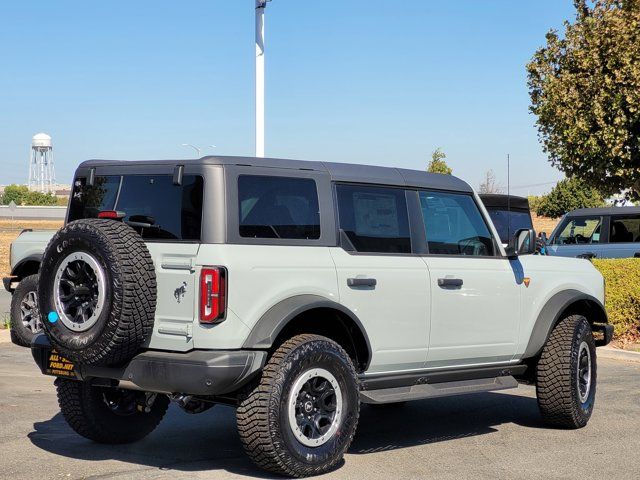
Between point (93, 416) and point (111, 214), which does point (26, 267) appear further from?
point (111, 214)

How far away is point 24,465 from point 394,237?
2869mm

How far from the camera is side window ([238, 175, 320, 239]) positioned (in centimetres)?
619

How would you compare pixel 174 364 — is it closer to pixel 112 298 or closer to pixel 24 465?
pixel 112 298

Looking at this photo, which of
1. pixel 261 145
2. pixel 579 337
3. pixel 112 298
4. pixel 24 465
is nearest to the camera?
pixel 112 298

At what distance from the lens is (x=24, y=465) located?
634cm

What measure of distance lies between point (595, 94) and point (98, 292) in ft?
62.2

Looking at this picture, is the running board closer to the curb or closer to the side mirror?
the side mirror

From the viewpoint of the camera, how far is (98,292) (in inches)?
232

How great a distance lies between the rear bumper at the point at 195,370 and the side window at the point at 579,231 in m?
14.1

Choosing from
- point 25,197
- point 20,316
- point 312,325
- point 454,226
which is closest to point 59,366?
point 312,325

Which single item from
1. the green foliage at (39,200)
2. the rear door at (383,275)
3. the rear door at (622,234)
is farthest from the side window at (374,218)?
the green foliage at (39,200)

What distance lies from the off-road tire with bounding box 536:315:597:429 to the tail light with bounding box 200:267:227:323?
10.7 ft

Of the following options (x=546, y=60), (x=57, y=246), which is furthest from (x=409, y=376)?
(x=546, y=60)

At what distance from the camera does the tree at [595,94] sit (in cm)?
2227
